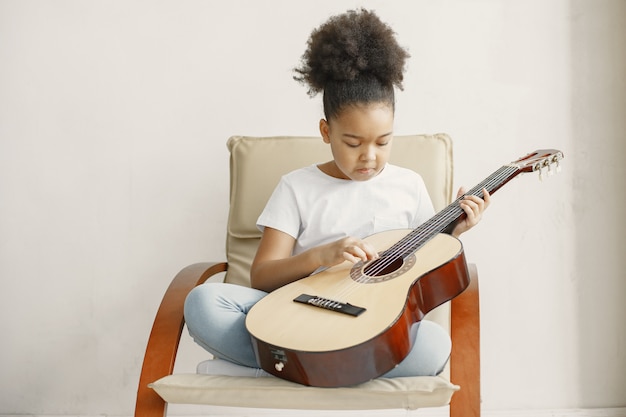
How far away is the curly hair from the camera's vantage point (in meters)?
1.43

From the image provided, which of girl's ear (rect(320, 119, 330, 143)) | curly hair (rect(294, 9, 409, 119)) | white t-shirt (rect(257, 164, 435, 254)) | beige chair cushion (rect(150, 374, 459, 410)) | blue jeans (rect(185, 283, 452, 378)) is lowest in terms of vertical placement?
beige chair cushion (rect(150, 374, 459, 410))

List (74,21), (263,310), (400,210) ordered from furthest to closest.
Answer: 1. (74,21)
2. (400,210)
3. (263,310)

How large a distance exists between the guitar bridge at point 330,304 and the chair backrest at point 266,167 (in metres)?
0.55

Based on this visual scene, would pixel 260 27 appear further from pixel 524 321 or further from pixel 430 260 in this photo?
pixel 524 321

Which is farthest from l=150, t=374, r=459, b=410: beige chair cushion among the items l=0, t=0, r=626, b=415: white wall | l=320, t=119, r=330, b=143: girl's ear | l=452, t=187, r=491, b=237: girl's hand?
l=0, t=0, r=626, b=415: white wall

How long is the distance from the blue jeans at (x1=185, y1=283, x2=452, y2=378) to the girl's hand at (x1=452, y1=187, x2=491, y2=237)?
26 cm

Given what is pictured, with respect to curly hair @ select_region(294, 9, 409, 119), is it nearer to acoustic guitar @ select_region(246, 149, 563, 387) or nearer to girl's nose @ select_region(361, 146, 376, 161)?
girl's nose @ select_region(361, 146, 376, 161)

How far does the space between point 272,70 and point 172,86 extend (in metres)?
0.31

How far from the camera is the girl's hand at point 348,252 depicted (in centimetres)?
126

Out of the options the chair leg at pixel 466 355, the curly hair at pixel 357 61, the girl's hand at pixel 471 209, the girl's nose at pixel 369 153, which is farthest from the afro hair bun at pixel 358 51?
the chair leg at pixel 466 355

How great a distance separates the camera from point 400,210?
157 centimetres

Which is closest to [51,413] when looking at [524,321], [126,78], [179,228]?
[179,228]

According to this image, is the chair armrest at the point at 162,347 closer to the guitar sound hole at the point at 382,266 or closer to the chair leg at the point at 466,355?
the guitar sound hole at the point at 382,266

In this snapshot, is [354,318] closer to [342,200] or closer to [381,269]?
[381,269]
